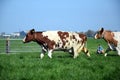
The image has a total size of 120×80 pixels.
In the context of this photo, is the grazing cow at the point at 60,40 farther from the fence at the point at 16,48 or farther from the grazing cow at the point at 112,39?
the fence at the point at 16,48

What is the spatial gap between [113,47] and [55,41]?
14.3 ft

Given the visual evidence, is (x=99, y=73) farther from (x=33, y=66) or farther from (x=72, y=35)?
(x=72, y=35)

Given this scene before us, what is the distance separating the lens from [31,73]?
28.1 feet

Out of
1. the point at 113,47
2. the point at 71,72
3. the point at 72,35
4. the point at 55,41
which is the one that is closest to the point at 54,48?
the point at 55,41

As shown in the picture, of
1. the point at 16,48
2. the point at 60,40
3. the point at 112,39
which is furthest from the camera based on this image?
the point at 16,48

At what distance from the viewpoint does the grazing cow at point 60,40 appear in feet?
50.1

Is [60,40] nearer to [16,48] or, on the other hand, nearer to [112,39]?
[112,39]

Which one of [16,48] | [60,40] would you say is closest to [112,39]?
[60,40]

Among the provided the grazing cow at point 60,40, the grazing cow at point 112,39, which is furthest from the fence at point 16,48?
the grazing cow at point 112,39

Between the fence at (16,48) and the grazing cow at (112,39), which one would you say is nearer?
the grazing cow at (112,39)

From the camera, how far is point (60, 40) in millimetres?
15445

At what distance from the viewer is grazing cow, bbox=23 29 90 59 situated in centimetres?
1526

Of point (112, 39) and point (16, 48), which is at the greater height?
point (112, 39)

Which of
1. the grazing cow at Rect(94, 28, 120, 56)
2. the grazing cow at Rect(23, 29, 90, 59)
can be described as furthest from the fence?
the grazing cow at Rect(94, 28, 120, 56)
